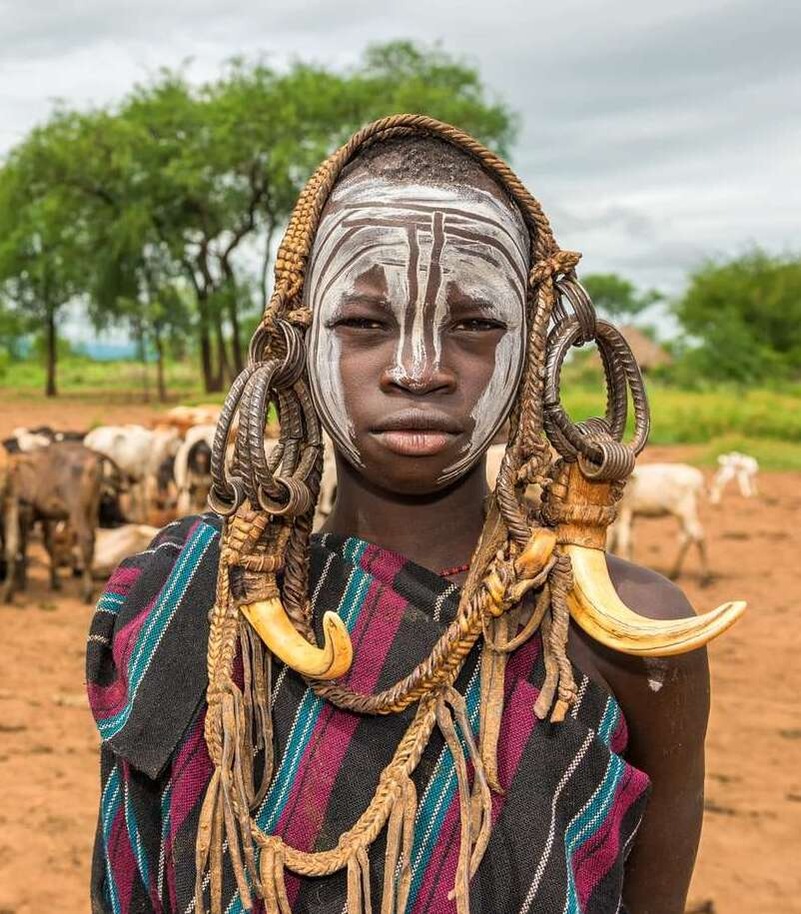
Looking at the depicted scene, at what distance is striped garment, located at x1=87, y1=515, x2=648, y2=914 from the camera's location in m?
1.29

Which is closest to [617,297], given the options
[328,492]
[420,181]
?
[328,492]

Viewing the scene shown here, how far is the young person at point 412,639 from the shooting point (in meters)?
1.28

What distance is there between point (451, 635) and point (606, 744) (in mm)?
253

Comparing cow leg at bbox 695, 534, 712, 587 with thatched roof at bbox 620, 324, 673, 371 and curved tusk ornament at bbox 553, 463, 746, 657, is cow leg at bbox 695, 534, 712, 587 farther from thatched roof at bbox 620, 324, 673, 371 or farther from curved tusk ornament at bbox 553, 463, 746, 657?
thatched roof at bbox 620, 324, 673, 371

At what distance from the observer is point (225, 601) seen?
1.34 metres

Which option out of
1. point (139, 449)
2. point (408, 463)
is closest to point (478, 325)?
point (408, 463)

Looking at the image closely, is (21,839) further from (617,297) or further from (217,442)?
(617,297)

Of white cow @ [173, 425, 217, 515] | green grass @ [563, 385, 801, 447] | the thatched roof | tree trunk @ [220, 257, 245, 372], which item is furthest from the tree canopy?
the thatched roof

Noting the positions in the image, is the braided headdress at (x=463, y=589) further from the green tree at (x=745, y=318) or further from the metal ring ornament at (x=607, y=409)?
the green tree at (x=745, y=318)

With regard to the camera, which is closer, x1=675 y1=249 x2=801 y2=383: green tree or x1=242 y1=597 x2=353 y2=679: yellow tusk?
x1=242 y1=597 x2=353 y2=679: yellow tusk

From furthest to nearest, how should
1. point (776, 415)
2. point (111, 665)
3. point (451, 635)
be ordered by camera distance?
point (776, 415)
point (111, 665)
point (451, 635)

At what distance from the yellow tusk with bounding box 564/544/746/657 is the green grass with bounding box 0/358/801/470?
1566 cm

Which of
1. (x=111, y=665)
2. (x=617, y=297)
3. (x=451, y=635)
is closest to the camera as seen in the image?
(x=451, y=635)

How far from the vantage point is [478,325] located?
4.45 ft
